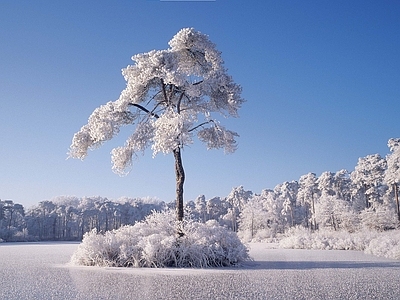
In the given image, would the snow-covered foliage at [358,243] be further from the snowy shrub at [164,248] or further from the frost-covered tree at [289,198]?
the frost-covered tree at [289,198]

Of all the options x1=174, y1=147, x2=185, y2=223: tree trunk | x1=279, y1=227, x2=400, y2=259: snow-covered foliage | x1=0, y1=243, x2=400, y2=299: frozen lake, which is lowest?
x1=279, y1=227, x2=400, y2=259: snow-covered foliage

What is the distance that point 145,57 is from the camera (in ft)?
35.6

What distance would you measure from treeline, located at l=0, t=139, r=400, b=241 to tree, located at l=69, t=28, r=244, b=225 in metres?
2.74

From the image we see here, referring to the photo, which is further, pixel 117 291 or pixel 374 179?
pixel 374 179

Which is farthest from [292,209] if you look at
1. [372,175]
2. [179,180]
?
[179,180]

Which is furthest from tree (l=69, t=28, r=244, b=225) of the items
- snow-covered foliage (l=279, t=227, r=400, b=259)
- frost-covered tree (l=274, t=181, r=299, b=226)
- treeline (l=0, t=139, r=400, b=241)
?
frost-covered tree (l=274, t=181, r=299, b=226)

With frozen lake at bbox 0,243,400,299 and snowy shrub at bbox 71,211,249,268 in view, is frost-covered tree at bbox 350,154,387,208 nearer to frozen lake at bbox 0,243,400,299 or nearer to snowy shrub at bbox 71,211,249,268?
snowy shrub at bbox 71,211,249,268

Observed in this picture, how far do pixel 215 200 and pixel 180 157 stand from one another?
7457 cm

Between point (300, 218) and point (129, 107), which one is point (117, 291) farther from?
point (300, 218)

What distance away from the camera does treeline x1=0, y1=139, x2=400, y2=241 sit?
3750 cm


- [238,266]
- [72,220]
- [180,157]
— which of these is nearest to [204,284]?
[238,266]

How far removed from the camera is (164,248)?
9.19 metres

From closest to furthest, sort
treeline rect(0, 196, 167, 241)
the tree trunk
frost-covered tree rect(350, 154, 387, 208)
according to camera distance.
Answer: the tree trunk → frost-covered tree rect(350, 154, 387, 208) → treeline rect(0, 196, 167, 241)

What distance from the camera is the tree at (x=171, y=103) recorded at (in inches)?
410
